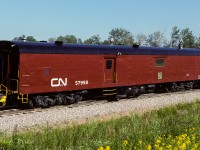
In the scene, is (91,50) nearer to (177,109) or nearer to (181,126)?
(177,109)

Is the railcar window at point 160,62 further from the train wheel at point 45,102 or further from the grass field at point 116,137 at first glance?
the grass field at point 116,137

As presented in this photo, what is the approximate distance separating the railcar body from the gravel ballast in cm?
107

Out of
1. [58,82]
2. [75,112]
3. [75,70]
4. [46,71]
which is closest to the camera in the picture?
[75,112]

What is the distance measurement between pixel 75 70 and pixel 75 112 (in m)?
3.14

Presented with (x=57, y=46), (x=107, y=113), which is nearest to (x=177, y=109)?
(x=107, y=113)

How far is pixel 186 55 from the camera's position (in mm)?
29109

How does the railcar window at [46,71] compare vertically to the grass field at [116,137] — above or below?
above

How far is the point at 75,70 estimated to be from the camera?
19766 millimetres

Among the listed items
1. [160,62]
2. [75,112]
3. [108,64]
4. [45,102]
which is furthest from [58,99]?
[160,62]

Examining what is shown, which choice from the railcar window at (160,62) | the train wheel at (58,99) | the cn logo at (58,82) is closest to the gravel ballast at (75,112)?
the train wheel at (58,99)

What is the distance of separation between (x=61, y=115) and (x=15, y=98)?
2.90 metres

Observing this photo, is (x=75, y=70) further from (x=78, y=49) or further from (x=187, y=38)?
(x=187, y=38)

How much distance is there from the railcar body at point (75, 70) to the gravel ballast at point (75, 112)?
107cm

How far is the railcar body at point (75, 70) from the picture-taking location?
56.9ft
